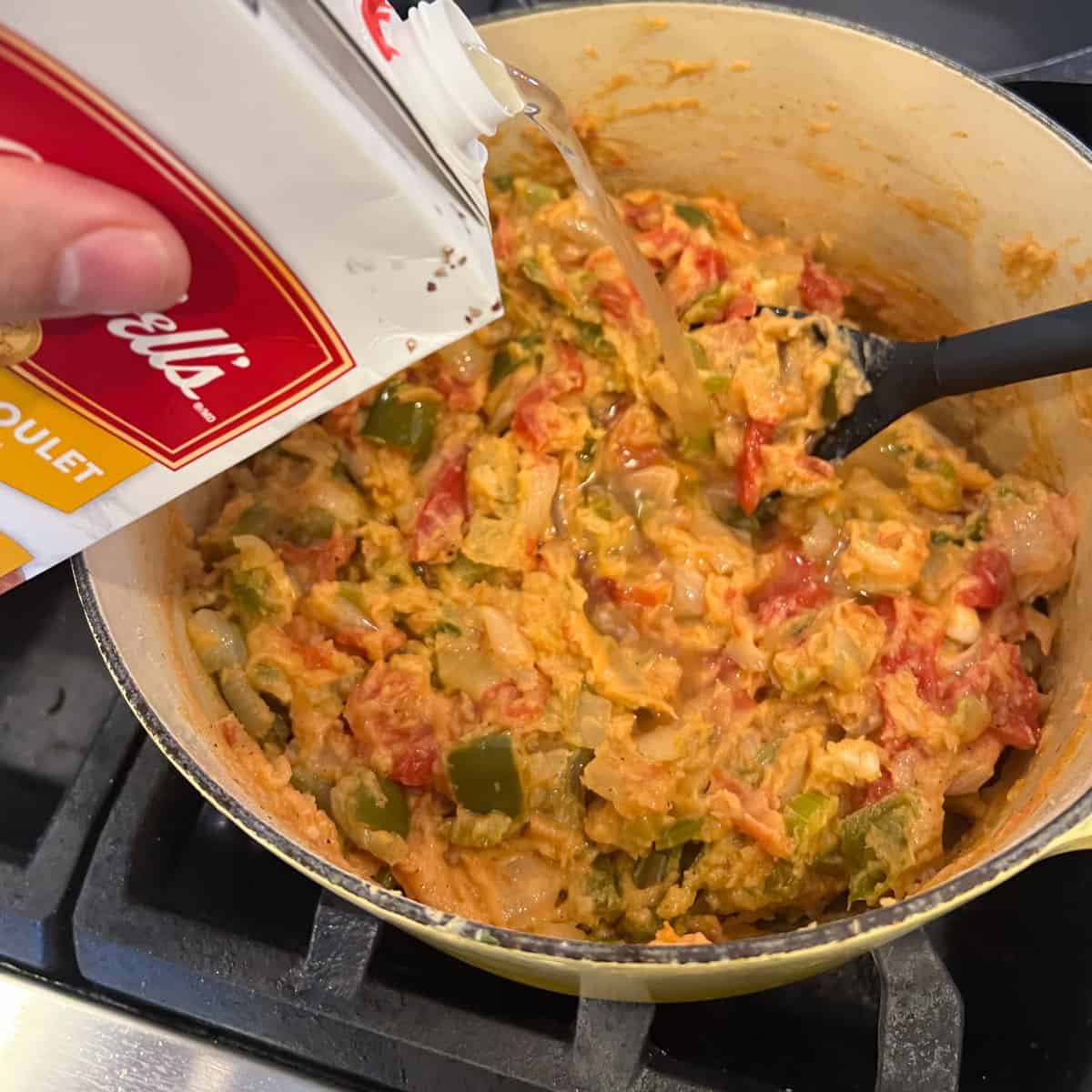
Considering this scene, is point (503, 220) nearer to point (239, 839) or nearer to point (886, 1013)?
point (239, 839)

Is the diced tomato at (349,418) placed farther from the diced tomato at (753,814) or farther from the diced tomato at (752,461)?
the diced tomato at (753,814)

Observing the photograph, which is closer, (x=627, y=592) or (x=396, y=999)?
(x=396, y=999)

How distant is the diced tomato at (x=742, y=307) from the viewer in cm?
165

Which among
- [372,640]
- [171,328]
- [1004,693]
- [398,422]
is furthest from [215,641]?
[1004,693]

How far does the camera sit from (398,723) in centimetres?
141

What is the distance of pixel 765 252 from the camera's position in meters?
1.78

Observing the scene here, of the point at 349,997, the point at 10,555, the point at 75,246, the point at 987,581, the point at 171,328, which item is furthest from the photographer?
the point at 987,581

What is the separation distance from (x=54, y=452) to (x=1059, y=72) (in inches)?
61.6

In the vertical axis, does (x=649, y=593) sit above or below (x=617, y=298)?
below

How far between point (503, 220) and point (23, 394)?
3.13 feet

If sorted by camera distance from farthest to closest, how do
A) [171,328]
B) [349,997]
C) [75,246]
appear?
1. [349,997]
2. [171,328]
3. [75,246]

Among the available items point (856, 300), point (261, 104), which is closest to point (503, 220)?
point (856, 300)

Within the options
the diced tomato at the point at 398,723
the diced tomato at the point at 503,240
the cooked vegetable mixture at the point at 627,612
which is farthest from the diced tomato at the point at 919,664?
the diced tomato at the point at 503,240

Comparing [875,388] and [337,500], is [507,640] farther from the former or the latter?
[875,388]
